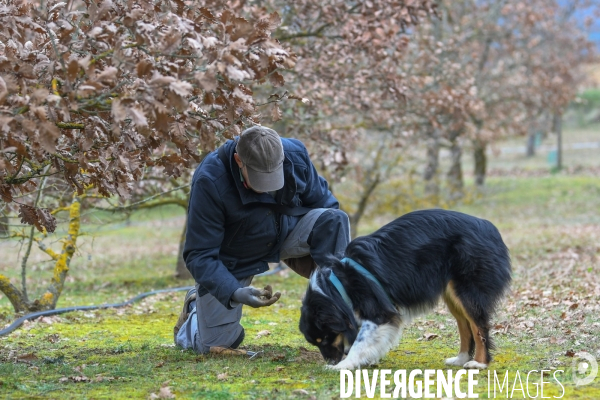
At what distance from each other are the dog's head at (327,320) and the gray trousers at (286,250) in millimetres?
638

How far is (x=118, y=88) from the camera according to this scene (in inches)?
176

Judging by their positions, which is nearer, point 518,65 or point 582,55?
point 518,65

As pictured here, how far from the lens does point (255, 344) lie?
21.1ft

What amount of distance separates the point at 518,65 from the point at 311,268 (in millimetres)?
21821

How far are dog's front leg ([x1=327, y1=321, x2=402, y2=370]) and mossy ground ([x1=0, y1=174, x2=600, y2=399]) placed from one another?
0.22 m

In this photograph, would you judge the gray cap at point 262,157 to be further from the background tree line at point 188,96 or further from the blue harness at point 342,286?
the blue harness at point 342,286

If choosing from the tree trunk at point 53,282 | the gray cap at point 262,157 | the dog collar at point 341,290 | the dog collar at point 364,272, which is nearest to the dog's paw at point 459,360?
the dog collar at point 364,272

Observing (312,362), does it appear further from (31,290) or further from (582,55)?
(582,55)

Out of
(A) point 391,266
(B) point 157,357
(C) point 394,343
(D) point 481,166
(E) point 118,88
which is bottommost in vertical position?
(D) point 481,166

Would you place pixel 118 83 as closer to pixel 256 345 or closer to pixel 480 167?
pixel 256 345

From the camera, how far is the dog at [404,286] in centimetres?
505

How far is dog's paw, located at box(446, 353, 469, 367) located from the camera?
5.19 m

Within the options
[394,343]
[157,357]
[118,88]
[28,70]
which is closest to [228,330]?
[157,357]

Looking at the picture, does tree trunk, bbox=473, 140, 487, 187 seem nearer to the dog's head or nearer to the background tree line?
the background tree line
